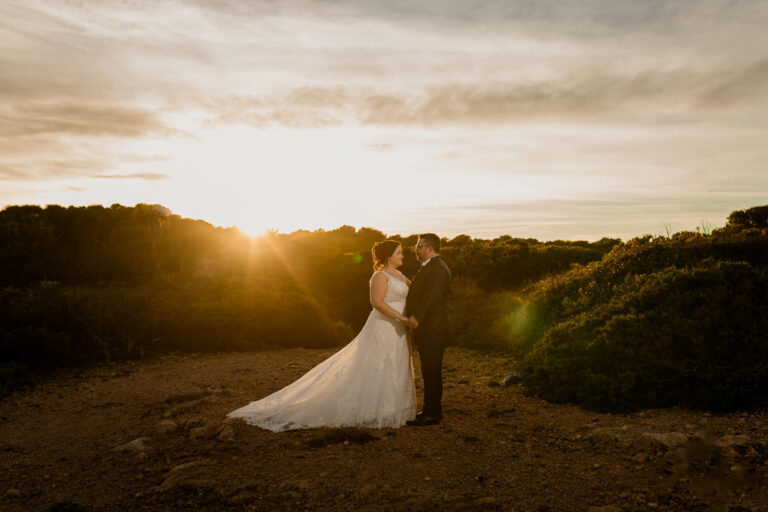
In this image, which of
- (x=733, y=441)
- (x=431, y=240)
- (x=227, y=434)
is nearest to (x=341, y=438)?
(x=227, y=434)

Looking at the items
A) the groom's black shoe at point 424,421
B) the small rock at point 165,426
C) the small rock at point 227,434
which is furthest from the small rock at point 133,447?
the groom's black shoe at point 424,421

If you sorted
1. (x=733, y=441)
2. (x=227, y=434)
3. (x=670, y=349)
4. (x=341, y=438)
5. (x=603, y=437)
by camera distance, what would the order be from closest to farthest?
(x=733, y=441) → (x=603, y=437) → (x=341, y=438) → (x=227, y=434) → (x=670, y=349)

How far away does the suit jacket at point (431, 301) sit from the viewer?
272 inches

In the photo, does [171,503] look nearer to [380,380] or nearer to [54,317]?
[380,380]

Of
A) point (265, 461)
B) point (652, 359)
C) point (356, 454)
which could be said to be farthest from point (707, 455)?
point (265, 461)

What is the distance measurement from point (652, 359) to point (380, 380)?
12.5 ft

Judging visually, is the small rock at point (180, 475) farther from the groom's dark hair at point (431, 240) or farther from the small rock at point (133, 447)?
the groom's dark hair at point (431, 240)

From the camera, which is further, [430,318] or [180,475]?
[430,318]

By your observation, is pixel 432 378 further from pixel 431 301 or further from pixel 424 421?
pixel 431 301

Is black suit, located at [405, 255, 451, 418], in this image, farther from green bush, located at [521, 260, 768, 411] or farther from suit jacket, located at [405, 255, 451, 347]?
green bush, located at [521, 260, 768, 411]

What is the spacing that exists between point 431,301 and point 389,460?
207cm

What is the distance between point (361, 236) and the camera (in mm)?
24641

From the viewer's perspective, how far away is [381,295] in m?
7.12

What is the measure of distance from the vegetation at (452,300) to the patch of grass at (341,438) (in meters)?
3.23
